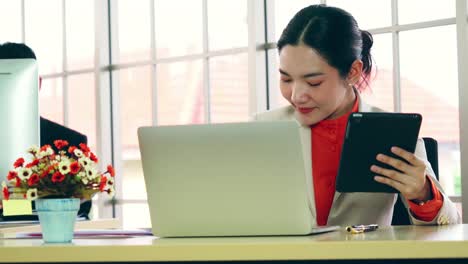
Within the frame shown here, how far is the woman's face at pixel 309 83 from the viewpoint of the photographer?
2.75 meters

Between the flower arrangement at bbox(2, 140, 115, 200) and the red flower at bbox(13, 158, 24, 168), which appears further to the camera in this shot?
the red flower at bbox(13, 158, 24, 168)

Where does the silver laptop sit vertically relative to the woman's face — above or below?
below

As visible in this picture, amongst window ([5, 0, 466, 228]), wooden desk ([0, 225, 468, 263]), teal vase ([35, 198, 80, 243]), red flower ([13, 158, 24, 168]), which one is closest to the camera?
wooden desk ([0, 225, 468, 263])

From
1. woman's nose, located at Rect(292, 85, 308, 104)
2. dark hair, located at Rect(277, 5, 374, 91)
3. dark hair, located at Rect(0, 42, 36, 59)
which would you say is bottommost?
woman's nose, located at Rect(292, 85, 308, 104)

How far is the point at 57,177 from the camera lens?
6.51 feet

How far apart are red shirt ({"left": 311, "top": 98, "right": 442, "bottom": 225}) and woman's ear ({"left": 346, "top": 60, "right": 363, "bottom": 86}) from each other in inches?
3.1

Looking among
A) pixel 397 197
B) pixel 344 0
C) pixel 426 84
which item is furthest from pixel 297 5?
pixel 397 197

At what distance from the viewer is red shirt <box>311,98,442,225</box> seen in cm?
280

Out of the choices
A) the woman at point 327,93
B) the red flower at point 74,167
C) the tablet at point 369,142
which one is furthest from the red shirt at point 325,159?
the red flower at point 74,167

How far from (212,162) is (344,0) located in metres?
2.86

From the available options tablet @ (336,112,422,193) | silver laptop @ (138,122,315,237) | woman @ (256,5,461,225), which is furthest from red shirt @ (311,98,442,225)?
silver laptop @ (138,122,315,237)

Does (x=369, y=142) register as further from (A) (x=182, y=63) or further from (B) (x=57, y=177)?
(A) (x=182, y=63)

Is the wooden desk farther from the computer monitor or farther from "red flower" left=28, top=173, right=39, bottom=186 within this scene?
the computer monitor

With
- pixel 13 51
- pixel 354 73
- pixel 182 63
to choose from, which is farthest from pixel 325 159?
pixel 182 63
